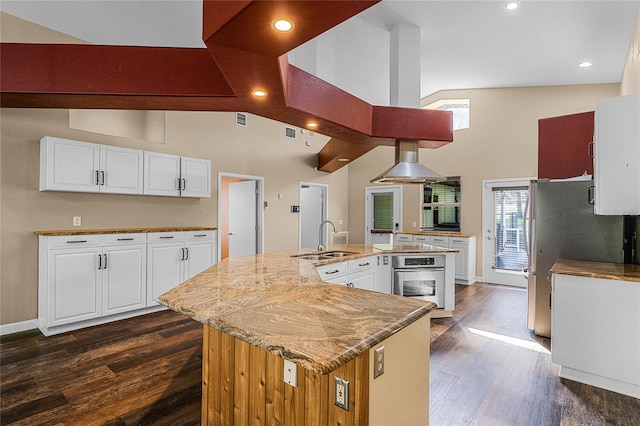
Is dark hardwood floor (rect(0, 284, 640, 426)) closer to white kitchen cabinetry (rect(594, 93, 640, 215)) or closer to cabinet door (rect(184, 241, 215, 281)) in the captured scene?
cabinet door (rect(184, 241, 215, 281))

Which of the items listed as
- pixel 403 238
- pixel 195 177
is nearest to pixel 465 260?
pixel 403 238

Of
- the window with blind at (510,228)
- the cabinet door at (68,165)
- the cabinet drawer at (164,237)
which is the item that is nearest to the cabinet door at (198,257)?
the cabinet drawer at (164,237)

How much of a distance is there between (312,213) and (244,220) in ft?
6.26

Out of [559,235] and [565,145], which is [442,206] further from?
[559,235]

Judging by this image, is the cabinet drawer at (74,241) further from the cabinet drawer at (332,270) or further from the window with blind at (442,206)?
the window with blind at (442,206)

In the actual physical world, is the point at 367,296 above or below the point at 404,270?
above

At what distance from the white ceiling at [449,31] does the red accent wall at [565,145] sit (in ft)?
3.07

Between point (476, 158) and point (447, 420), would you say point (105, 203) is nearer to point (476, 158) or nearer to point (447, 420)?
point (447, 420)

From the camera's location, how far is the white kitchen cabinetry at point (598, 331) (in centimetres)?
227

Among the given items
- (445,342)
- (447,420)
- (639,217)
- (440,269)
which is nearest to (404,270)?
(440,269)

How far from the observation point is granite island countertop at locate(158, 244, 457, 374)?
3.17ft

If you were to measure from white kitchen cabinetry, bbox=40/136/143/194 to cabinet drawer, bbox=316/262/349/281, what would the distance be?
2.64 metres

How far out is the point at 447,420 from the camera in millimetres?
1980

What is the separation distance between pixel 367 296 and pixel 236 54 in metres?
1.55
